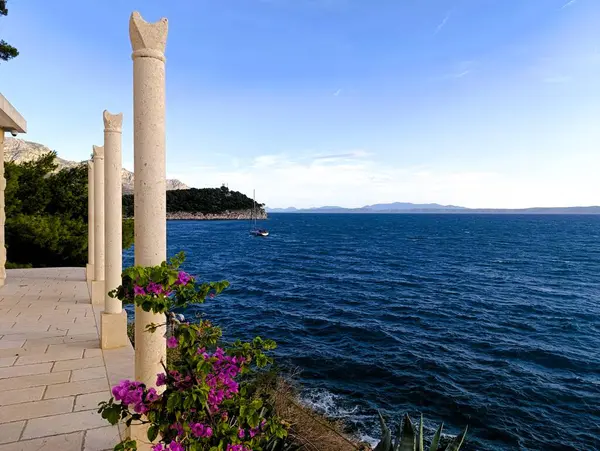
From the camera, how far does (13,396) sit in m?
4.82

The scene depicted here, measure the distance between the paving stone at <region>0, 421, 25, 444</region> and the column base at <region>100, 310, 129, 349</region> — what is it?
2.31 meters

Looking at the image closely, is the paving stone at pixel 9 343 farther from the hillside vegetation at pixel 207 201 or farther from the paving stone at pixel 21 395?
the hillside vegetation at pixel 207 201

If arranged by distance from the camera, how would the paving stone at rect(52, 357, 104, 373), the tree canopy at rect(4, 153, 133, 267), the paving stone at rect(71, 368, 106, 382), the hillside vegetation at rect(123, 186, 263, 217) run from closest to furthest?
the paving stone at rect(71, 368, 106, 382) < the paving stone at rect(52, 357, 104, 373) < the tree canopy at rect(4, 153, 133, 267) < the hillside vegetation at rect(123, 186, 263, 217)

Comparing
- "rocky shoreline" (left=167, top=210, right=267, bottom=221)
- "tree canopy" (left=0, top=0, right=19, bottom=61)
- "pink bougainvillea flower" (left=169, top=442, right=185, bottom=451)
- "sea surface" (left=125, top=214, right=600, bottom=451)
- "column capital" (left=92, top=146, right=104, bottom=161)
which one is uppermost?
"tree canopy" (left=0, top=0, right=19, bottom=61)

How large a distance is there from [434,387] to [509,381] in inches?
102

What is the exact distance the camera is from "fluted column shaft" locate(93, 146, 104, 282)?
930cm

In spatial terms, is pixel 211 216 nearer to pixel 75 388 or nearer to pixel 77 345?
pixel 77 345

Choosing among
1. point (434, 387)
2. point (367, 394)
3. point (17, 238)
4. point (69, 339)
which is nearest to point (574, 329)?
point (434, 387)

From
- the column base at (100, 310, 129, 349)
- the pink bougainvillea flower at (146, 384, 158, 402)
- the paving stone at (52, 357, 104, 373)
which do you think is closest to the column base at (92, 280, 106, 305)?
the column base at (100, 310, 129, 349)

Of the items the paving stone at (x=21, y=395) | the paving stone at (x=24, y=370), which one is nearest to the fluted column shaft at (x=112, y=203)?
the paving stone at (x=24, y=370)

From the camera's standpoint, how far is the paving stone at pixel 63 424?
159 inches

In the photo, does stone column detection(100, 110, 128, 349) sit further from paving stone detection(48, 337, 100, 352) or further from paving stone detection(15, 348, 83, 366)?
paving stone detection(15, 348, 83, 366)

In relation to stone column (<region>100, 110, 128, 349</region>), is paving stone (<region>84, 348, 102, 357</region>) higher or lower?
lower

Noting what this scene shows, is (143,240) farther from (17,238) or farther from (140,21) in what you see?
(17,238)
